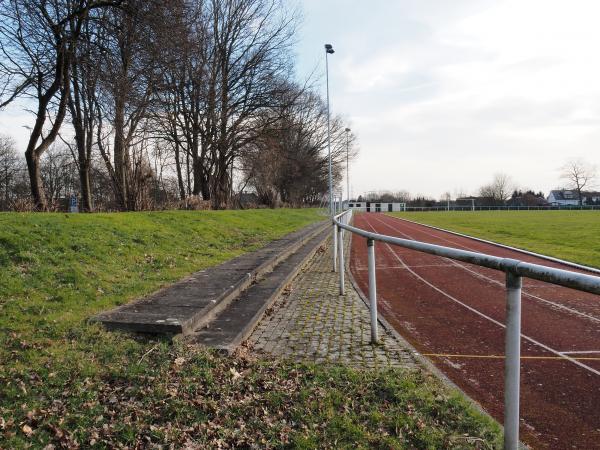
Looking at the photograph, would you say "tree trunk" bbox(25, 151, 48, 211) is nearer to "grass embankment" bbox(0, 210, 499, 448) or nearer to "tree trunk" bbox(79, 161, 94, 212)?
"tree trunk" bbox(79, 161, 94, 212)

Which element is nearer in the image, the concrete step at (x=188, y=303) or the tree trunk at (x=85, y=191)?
the concrete step at (x=188, y=303)

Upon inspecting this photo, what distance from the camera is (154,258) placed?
8.27 metres

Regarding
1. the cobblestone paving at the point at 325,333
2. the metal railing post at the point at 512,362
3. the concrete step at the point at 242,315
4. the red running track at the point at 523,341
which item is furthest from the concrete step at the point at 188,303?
the metal railing post at the point at 512,362

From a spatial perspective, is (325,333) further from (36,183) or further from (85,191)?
(85,191)

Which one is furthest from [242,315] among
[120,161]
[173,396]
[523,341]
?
[120,161]

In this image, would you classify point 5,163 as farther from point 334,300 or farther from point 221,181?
point 334,300

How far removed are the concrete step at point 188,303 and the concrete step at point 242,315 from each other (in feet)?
0.32

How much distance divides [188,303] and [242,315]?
2.17ft

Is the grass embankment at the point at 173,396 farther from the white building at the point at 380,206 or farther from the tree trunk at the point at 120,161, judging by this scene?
the white building at the point at 380,206

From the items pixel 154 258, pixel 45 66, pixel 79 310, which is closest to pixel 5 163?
pixel 45 66

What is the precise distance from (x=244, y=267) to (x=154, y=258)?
5.30 ft

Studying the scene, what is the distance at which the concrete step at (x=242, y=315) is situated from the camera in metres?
4.39

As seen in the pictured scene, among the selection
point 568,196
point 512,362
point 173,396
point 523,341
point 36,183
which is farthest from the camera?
point 568,196

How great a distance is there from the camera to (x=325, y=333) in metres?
5.29
